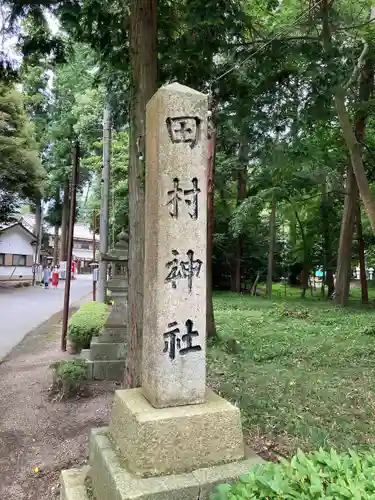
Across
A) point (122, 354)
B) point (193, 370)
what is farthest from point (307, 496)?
point (122, 354)

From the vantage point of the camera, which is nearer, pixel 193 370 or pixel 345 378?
pixel 193 370

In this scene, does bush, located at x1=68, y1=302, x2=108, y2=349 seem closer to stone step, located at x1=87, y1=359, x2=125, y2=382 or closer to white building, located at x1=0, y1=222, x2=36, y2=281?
stone step, located at x1=87, y1=359, x2=125, y2=382

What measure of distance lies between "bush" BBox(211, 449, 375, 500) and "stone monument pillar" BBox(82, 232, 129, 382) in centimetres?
474

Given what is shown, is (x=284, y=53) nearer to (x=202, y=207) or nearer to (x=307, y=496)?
(x=202, y=207)

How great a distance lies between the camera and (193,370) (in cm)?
281

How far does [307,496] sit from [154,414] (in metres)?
1.03

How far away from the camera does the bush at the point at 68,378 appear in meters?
5.84

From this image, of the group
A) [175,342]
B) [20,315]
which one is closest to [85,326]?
[175,342]

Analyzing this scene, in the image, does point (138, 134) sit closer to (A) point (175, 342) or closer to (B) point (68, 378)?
(A) point (175, 342)

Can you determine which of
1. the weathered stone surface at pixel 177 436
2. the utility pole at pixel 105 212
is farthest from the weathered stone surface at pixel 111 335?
the weathered stone surface at pixel 177 436

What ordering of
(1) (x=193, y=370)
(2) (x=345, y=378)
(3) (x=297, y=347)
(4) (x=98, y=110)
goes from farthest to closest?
(4) (x=98, y=110) → (3) (x=297, y=347) → (2) (x=345, y=378) → (1) (x=193, y=370)

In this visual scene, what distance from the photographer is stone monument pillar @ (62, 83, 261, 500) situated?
2551 mm

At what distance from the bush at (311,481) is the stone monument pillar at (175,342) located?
396mm

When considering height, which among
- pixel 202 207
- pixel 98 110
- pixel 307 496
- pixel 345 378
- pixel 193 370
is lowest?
pixel 345 378
